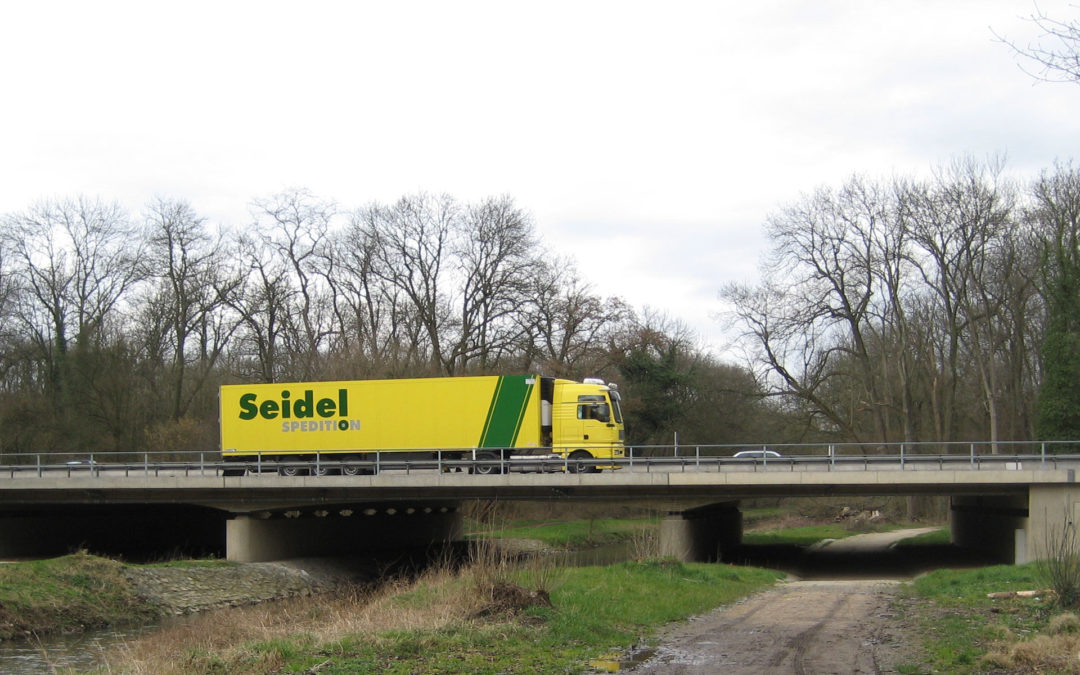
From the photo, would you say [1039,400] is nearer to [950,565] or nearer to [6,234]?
A: [950,565]

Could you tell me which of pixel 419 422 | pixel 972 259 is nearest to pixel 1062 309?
pixel 972 259

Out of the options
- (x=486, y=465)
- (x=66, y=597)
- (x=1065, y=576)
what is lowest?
(x=66, y=597)

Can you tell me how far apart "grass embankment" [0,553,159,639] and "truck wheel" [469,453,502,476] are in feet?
40.3

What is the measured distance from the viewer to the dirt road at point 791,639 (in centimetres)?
1370

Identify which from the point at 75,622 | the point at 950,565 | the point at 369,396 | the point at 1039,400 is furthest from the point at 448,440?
the point at 1039,400

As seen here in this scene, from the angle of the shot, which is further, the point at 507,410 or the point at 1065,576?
the point at 507,410

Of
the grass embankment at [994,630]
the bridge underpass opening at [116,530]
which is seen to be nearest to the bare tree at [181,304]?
the bridge underpass opening at [116,530]

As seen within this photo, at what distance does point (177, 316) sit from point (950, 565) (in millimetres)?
40769

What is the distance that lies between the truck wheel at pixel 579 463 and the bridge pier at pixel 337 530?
672 centimetres

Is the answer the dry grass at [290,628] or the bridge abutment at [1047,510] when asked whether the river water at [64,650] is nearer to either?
the dry grass at [290,628]

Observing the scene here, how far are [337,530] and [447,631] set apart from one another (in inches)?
1151

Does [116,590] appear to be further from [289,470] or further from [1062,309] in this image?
[1062,309]

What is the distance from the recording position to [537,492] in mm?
36750

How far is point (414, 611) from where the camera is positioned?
1736cm
